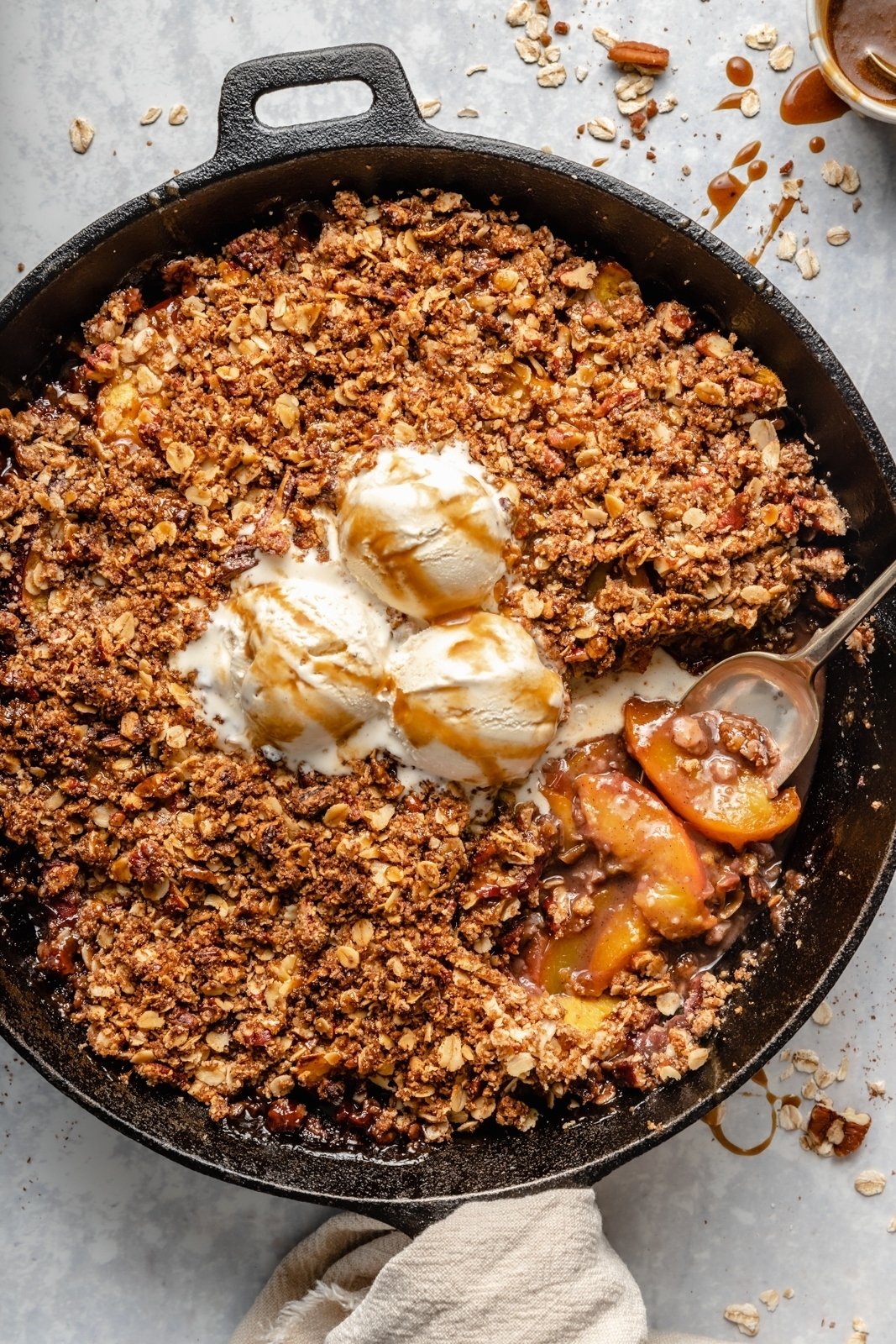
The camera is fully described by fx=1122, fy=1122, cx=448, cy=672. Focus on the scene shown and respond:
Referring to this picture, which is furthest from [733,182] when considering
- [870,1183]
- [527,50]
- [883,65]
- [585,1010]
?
[870,1183]

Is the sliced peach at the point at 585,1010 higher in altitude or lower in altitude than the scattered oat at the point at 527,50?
lower

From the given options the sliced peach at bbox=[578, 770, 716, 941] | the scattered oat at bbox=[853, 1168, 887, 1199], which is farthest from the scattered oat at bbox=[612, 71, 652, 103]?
the scattered oat at bbox=[853, 1168, 887, 1199]

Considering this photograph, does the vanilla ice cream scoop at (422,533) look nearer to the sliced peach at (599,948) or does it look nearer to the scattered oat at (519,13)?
the sliced peach at (599,948)

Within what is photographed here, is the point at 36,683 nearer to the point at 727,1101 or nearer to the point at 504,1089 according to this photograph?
the point at 504,1089

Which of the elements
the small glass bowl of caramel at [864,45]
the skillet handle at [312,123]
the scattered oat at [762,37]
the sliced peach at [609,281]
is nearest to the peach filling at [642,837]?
the sliced peach at [609,281]

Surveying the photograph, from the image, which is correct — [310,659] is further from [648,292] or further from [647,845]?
[648,292]

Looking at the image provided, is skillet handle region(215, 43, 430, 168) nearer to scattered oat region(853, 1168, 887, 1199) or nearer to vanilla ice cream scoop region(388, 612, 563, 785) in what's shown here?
vanilla ice cream scoop region(388, 612, 563, 785)
